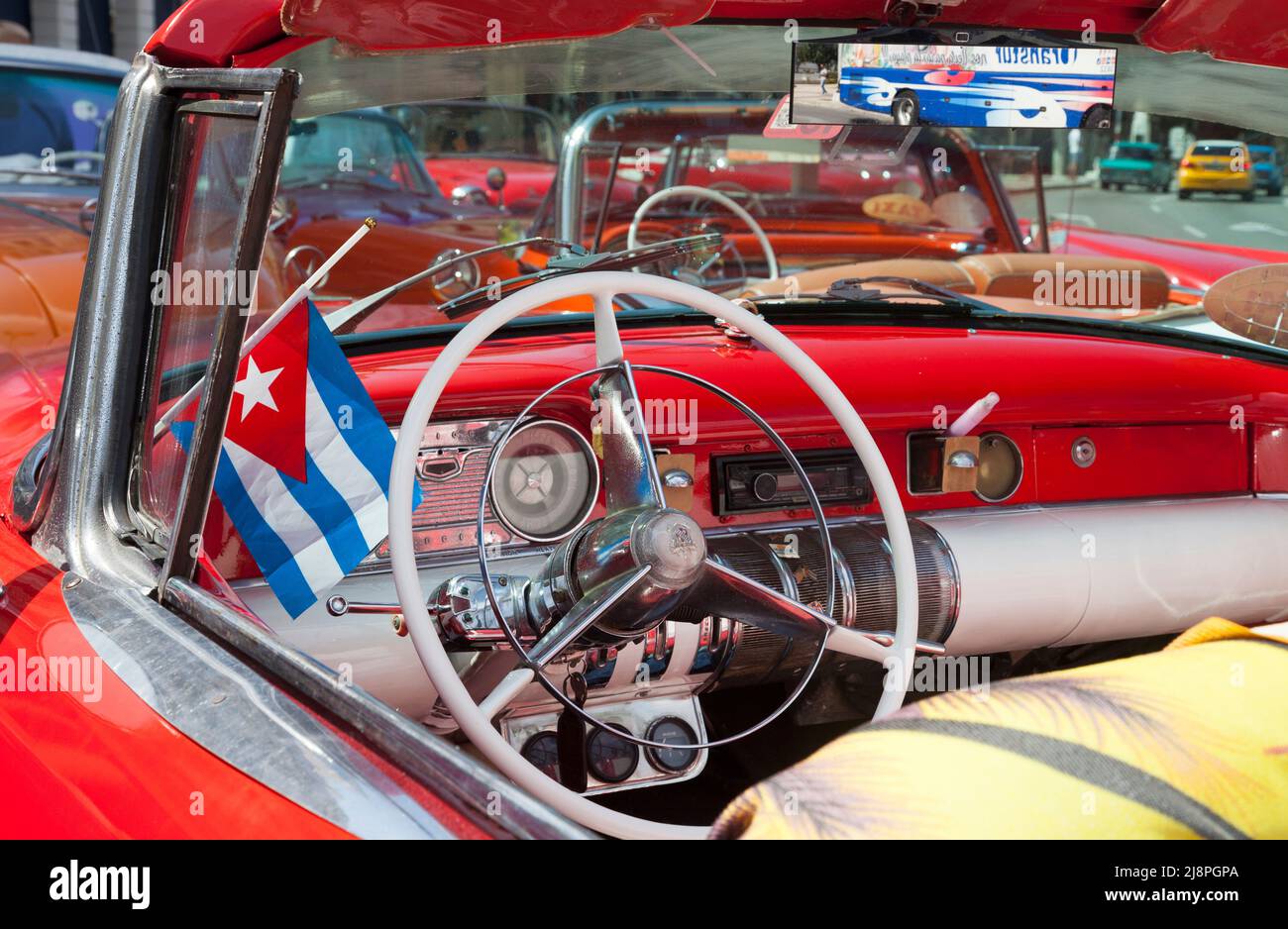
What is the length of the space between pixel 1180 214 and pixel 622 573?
733 inches

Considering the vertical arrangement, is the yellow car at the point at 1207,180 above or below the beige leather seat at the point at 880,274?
above

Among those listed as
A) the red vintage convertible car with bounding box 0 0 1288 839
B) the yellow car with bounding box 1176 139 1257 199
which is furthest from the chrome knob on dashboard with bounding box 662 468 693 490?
the yellow car with bounding box 1176 139 1257 199

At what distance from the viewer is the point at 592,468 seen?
214cm

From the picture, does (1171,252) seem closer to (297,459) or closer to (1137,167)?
(297,459)

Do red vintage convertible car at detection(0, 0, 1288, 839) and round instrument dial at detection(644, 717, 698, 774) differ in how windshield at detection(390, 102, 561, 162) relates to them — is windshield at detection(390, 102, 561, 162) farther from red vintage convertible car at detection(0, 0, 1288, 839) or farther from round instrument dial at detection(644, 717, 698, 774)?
round instrument dial at detection(644, 717, 698, 774)

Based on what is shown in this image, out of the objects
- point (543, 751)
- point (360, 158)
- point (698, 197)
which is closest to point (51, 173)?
point (360, 158)

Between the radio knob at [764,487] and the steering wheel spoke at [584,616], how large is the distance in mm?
717

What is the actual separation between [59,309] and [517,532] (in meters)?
3.83

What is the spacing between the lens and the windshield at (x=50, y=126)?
6336mm

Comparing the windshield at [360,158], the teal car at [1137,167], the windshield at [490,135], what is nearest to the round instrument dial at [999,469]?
the windshield at [490,135]

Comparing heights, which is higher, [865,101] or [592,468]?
[865,101]

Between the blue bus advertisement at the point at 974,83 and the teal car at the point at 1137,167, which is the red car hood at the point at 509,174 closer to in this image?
the blue bus advertisement at the point at 974,83
